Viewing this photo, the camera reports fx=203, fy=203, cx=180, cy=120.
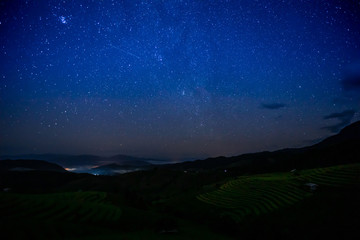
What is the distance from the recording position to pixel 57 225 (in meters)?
27.4

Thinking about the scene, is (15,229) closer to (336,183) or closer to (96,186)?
(336,183)

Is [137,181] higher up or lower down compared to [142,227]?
lower down

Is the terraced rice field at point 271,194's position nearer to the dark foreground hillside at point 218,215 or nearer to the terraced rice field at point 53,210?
the dark foreground hillside at point 218,215

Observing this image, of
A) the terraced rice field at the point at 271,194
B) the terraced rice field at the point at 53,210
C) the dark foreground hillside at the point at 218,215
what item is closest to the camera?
the dark foreground hillside at the point at 218,215


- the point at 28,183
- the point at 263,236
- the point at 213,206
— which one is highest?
the point at 263,236

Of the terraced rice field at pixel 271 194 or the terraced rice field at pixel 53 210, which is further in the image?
the terraced rice field at pixel 271 194

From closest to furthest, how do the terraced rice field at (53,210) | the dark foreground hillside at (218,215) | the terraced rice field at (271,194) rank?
the dark foreground hillside at (218,215), the terraced rice field at (53,210), the terraced rice field at (271,194)

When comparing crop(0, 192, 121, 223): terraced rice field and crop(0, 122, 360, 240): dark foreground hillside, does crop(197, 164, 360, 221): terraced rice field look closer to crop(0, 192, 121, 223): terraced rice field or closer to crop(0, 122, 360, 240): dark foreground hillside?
crop(0, 122, 360, 240): dark foreground hillside

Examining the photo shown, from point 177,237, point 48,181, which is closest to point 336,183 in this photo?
point 177,237

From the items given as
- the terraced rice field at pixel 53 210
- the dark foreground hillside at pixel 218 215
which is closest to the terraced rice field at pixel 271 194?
the dark foreground hillside at pixel 218 215

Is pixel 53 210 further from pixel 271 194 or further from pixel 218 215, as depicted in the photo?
pixel 271 194

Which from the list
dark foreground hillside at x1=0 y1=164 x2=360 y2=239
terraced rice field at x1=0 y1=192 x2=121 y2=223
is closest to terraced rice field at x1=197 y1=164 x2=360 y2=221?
dark foreground hillside at x1=0 y1=164 x2=360 y2=239

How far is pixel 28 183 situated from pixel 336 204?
204072 millimetres

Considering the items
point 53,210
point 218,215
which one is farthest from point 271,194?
point 53,210
